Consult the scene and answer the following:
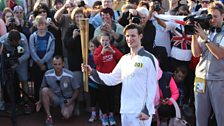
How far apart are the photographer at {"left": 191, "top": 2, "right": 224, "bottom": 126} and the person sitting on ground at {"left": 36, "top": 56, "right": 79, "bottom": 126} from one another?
235 centimetres

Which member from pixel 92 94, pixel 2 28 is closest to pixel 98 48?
pixel 92 94

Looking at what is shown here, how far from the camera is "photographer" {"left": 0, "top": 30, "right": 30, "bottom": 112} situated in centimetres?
673

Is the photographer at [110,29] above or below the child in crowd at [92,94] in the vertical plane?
above

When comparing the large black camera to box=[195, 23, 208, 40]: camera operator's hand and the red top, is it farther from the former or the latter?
the red top

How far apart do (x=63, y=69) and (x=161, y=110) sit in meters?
1.93

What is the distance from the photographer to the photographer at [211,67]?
16.5 feet

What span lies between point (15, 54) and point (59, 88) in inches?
34.7

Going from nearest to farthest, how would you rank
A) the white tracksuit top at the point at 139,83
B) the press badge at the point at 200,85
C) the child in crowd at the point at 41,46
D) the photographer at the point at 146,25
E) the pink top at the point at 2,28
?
the white tracksuit top at the point at 139,83
the press badge at the point at 200,85
the photographer at the point at 146,25
the child in crowd at the point at 41,46
the pink top at the point at 2,28

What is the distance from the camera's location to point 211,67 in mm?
5156

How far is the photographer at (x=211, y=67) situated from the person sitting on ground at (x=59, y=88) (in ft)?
7.70

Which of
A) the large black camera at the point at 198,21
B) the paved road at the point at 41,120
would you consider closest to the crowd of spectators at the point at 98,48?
the paved road at the point at 41,120

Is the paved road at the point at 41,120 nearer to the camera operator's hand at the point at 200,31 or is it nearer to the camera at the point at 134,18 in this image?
the camera at the point at 134,18

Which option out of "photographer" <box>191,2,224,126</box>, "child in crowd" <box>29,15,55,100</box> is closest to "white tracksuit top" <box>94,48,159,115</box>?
"photographer" <box>191,2,224,126</box>

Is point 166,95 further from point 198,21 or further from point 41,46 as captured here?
point 41,46
